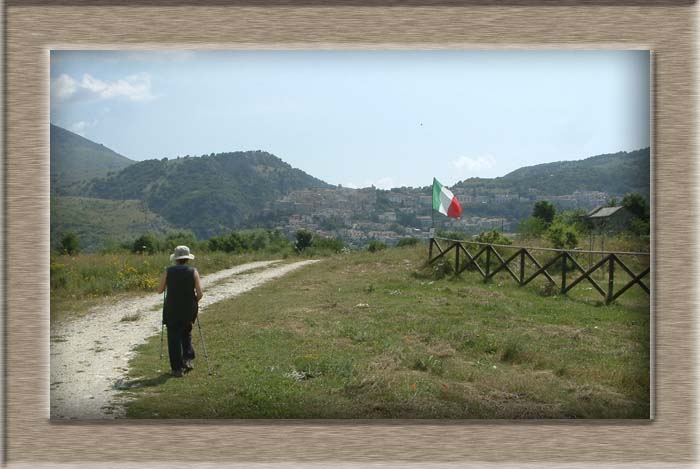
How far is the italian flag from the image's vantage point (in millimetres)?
7109

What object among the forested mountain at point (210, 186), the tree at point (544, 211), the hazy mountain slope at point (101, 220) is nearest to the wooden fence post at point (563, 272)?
the tree at point (544, 211)

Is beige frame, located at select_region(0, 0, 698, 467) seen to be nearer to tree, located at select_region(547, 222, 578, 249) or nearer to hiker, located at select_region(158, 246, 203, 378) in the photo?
hiker, located at select_region(158, 246, 203, 378)

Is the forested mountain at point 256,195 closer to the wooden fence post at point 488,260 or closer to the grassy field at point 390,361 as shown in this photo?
the grassy field at point 390,361

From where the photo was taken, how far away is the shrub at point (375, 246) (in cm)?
770

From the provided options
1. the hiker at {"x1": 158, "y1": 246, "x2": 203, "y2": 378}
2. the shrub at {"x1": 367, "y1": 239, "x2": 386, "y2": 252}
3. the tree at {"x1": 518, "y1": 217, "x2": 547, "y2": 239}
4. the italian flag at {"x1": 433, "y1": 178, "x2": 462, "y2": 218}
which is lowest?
the hiker at {"x1": 158, "y1": 246, "x2": 203, "y2": 378}

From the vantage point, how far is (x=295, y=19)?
6039 mm

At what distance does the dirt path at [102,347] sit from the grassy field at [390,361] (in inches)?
7.8

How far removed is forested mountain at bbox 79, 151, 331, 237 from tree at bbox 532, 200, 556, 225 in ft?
8.23

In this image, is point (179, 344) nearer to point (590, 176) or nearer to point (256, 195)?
point (256, 195)

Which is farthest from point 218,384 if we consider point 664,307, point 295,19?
point 664,307

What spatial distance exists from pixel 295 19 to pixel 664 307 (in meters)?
4.38

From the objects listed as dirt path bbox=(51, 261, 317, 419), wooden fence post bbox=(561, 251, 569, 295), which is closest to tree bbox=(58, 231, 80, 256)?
dirt path bbox=(51, 261, 317, 419)

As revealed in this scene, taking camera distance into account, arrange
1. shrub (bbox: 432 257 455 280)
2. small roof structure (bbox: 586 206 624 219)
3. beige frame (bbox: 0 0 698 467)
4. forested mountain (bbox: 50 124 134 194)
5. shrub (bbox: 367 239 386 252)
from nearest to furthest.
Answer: beige frame (bbox: 0 0 698 467) < forested mountain (bbox: 50 124 134 194) < small roof structure (bbox: 586 206 624 219) < shrub (bbox: 367 239 386 252) < shrub (bbox: 432 257 455 280)

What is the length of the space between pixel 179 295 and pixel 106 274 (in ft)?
4.25
